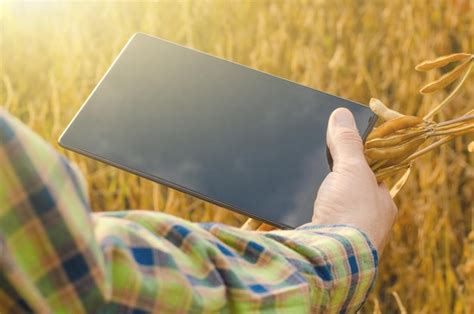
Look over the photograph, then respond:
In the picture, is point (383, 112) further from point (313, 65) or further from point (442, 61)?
point (313, 65)

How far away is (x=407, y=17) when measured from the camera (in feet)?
6.64

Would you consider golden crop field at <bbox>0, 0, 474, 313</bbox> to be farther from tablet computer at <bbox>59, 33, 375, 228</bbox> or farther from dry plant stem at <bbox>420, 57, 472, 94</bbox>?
dry plant stem at <bbox>420, 57, 472, 94</bbox>

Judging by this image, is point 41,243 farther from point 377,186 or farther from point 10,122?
point 377,186

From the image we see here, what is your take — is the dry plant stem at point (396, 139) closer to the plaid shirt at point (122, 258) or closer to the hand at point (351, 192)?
the hand at point (351, 192)

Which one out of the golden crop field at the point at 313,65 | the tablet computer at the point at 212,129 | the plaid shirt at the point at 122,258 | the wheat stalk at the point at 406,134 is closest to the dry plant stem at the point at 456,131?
the wheat stalk at the point at 406,134

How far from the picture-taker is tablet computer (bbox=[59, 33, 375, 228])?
3.16ft

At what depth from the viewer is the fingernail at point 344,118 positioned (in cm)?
A: 96

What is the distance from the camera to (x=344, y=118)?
0.97 meters

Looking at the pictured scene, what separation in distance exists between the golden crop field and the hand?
520 mm

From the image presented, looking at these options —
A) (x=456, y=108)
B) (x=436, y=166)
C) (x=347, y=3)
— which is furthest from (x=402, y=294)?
(x=347, y=3)

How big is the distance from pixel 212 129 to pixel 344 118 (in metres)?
0.16

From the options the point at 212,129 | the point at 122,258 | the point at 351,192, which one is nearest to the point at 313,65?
the point at 212,129

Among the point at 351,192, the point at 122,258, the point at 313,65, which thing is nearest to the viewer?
the point at 122,258

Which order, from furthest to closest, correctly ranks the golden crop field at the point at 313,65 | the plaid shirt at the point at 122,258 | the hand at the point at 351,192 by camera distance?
the golden crop field at the point at 313,65, the hand at the point at 351,192, the plaid shirt at the point at 122,258
